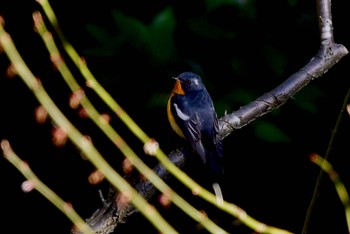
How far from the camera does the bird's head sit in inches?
114

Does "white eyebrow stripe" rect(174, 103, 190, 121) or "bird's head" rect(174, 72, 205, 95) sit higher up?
"bird's head" rect(174, 72, 205, 95)

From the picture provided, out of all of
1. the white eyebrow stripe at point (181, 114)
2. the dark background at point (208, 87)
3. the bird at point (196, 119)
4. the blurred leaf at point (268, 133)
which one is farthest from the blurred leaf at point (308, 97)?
the white eyebrow stripe at point (181, 114)

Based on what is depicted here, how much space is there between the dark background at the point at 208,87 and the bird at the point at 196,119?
2.9 inches

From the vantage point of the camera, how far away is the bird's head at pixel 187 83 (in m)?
2.90

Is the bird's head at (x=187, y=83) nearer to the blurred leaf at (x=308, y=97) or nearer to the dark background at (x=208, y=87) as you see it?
the dark background at (x=208, y=87)

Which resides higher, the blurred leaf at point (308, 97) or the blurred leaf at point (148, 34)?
the blurred leaf at point (148, 34)

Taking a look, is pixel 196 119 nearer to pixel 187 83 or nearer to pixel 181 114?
pixel 181 114

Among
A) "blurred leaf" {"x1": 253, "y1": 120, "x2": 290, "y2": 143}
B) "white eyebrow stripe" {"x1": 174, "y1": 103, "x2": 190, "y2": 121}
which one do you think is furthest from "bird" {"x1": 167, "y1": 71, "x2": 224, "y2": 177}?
"blurred leaf" {"x1": 253, "y1": 120, "x2": 290, "y2": 143}

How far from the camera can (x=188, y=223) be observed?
352cm

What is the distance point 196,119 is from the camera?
312 centimetres

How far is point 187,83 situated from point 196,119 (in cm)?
22

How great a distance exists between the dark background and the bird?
0.24ft

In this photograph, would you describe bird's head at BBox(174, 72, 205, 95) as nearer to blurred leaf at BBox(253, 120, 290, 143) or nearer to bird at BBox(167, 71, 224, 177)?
bird at BBox(167, 71, 224, 177)

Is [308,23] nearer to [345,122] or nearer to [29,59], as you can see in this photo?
[345,122]
